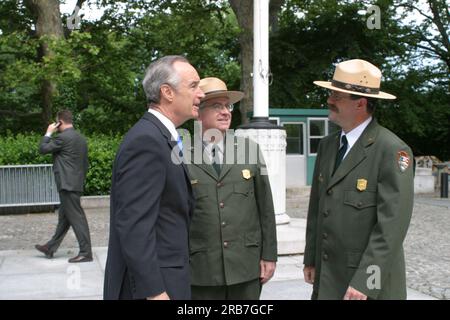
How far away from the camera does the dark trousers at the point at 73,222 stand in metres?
7.50

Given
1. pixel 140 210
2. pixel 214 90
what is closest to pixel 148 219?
pixel 140 210

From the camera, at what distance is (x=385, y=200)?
8.99 ft

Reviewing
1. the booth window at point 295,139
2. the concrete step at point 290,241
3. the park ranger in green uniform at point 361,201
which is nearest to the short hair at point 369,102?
the park ranger in green uniform at point 361,201

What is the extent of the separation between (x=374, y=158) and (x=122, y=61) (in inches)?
815

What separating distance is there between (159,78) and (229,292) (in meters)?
1.43

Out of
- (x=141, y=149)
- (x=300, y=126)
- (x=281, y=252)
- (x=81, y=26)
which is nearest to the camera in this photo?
(x=141, y=149)

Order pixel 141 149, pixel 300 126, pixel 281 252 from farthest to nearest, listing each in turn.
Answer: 1. pixel 300 126
2. pixel 281 252
3. pixel 141 149

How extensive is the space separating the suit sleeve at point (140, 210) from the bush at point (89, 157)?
40.6 ft

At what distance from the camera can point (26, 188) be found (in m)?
13.8

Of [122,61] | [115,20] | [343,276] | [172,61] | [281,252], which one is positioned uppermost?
[115,20]

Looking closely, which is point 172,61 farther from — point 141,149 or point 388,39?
point 388,39
